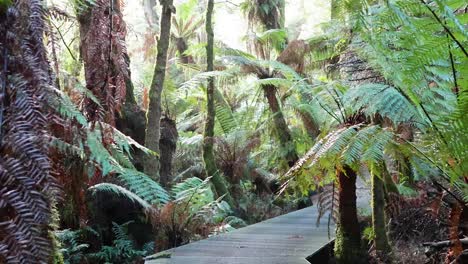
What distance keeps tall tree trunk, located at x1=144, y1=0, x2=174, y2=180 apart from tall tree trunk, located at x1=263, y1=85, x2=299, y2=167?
282 cm

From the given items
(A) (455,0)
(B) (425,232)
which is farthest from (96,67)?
(B) (425,232)

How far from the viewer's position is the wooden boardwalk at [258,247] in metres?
3.36

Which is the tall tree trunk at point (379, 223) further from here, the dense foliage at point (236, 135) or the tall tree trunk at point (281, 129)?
the tall tree trunk at point (281, 129)

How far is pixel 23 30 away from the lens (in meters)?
1.12

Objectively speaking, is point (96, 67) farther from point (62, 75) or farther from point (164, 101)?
point (164, 101)

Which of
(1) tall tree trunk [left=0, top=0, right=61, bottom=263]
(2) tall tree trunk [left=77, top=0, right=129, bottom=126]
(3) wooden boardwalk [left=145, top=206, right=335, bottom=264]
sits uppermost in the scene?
(2) tall tree trunk [left=77, top=0, right=129, bottom=126]

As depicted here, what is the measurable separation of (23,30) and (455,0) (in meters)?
1.39

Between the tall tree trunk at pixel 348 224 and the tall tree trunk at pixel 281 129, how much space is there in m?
4.45

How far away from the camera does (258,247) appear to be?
3828 millimetres

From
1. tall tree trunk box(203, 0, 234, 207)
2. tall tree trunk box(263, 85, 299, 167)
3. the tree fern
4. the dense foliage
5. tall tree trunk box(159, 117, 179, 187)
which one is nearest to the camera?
the dense foliage

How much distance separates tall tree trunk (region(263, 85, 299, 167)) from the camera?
26.1ft

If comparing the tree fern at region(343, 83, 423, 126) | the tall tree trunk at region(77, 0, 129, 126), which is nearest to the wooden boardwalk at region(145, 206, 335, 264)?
the tree fern at region(343, 83, 423, 126)

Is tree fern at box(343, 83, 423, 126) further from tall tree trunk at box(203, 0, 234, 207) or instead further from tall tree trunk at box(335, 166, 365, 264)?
tall tree trunk at box(203, 0, 234, 207)

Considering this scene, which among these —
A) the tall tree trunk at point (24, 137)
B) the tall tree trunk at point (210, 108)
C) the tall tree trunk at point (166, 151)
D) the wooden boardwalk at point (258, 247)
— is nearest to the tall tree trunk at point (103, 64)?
the tall tree trunk at point (24, 137)
